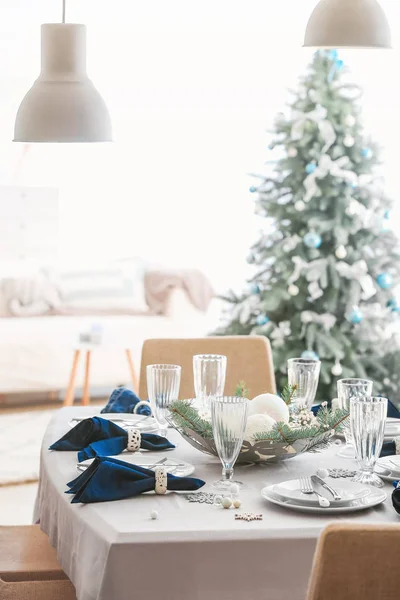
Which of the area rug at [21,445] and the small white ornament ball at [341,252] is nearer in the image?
the area rug at [21,445]

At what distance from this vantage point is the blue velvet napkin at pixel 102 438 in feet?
7.23

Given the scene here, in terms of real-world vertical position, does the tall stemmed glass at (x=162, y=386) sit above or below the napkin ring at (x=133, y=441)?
above

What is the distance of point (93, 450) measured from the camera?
7.03 ft

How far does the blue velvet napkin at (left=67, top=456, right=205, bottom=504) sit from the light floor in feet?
6.95

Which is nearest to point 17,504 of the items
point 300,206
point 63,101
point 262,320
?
point 262,320

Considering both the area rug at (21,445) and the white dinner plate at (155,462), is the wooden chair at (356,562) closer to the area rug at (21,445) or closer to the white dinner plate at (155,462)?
the white dinner plate at (155,462)

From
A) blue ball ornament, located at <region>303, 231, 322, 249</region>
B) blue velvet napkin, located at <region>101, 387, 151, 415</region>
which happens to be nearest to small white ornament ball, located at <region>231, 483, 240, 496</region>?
blue velvet napkin, located at <region>101, 387, 151, 415</region>

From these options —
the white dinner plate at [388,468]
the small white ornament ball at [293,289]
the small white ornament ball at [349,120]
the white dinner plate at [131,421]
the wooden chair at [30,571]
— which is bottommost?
the wooden chair at [30,571]

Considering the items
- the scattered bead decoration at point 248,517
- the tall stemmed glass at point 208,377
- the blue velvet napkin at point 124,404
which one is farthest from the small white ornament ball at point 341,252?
the scattered bead decoration at point 248,517

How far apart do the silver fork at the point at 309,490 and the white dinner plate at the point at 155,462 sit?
0.24 meters

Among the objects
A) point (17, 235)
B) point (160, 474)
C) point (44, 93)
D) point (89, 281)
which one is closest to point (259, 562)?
point (160, 474)

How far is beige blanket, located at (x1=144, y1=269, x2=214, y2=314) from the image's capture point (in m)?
6.73

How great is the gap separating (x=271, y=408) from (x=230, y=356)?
3.17ft

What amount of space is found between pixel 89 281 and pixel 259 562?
520 cm
